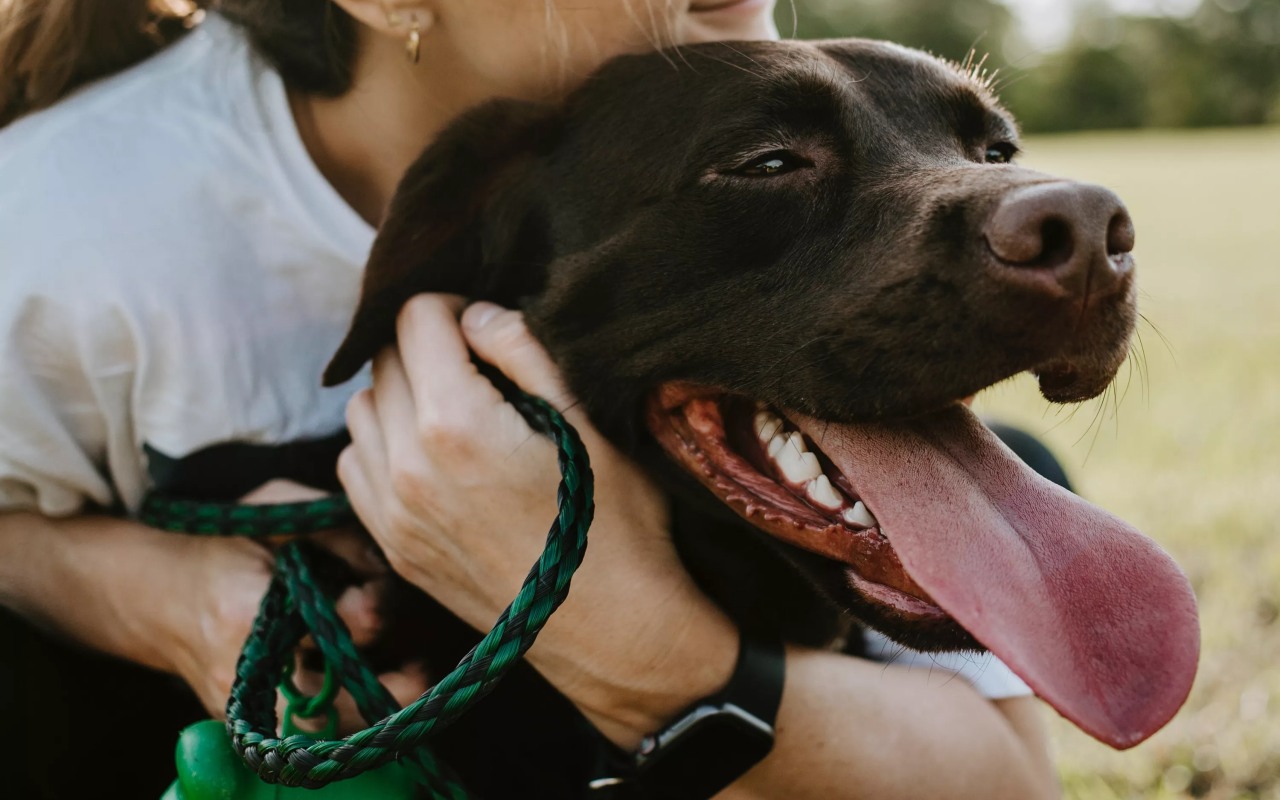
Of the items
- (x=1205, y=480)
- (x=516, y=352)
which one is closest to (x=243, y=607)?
(x=516, y=352)

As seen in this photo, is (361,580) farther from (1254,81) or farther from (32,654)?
(1254,81)

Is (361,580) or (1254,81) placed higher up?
(361,580)

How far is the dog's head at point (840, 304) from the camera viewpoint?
1.62 metres

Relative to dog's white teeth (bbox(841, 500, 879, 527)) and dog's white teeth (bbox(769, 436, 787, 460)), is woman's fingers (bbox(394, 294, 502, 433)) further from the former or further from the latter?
Result: dog's white teeth (bbox(841, 500, 879, 527))

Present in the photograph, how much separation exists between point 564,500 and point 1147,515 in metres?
3.32

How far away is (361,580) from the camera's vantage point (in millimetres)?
2246

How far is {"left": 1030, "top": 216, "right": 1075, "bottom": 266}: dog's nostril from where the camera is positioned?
62.1 inches

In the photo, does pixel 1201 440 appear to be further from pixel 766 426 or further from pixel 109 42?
pixel 109 42

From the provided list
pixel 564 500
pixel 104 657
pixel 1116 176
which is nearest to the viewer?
pixel 564 500

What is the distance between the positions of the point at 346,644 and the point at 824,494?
81 cm

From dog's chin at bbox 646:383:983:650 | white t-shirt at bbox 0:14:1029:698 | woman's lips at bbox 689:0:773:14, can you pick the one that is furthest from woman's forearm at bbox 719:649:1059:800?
woman's lips at bbox 689:0:773:14

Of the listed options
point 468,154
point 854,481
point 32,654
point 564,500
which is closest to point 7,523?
point 32,654

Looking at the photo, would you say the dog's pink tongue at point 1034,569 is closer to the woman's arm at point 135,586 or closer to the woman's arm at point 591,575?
the woman's arm at point 591,575

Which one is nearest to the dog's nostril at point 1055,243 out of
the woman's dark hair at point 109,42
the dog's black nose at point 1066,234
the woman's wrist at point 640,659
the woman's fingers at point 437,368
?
the dog's black nose at point 1066,234
